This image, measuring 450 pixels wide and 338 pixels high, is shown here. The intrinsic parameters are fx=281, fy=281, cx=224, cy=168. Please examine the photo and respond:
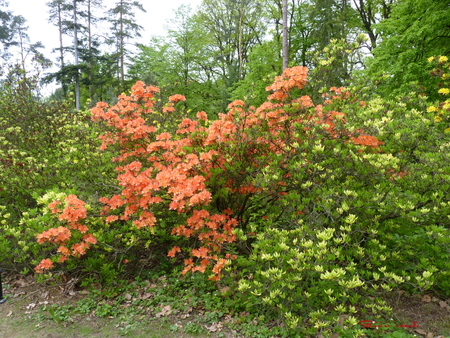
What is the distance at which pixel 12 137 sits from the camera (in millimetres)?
6477

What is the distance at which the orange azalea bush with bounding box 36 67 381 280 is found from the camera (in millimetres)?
A: 3125

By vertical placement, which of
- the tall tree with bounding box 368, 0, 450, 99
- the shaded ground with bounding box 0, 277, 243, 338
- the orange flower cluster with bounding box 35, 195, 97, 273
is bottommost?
the shaded ground with bounding box 0, 277, 243, 338

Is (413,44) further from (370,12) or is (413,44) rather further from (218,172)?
(218,172)

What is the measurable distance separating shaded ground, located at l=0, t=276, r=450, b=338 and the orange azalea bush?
0.56m

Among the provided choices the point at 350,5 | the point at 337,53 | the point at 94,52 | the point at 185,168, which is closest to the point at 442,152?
the point at 337,53

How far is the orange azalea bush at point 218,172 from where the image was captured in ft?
10.3

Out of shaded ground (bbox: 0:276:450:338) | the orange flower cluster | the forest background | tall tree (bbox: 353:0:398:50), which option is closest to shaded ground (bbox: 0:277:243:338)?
shaded ground (bbox: 0:276:450:338)

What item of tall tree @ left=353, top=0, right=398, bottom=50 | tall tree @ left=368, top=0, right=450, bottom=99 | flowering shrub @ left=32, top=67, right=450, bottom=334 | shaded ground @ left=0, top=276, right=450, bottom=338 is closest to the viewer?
flowering shrub @ left=32, top=67, right=450, bottom=334

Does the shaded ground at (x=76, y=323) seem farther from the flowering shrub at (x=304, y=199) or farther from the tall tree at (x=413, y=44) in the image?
the tall tree at (x=413, y=44)

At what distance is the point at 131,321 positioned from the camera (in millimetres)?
3195

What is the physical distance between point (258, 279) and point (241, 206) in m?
1.34

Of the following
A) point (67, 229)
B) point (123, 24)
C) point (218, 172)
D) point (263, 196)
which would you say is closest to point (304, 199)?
point (263, 196)

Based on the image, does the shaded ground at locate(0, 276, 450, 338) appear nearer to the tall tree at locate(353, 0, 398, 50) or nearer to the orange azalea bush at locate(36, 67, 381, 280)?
the orange azalea bush at locate(36, 67, 381, 280)

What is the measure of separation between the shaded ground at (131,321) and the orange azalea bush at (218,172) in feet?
1.84
